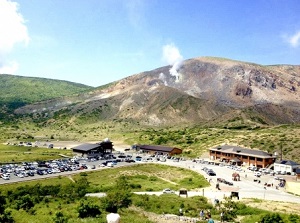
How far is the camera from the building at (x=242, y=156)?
3969 inches

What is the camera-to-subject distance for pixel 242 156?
108 m

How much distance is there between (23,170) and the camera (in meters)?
82.4

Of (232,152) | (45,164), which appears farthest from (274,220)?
(232,152)

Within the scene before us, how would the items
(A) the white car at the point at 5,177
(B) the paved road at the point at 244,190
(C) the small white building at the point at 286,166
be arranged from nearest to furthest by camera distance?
(B) the paved road at the point at 244,190
(A) the white car at the point at 5,177
(C) the small white building at the point at 286,166

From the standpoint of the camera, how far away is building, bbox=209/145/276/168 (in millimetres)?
100800

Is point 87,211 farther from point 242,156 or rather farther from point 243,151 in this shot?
point 243,151

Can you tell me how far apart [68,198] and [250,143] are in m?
91.9

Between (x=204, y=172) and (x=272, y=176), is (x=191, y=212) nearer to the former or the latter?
(x=204, y=172)

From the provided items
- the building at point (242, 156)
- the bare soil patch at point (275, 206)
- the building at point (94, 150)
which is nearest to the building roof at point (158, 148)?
the building at point (242, 156)

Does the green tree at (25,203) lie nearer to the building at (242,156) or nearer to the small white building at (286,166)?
the small white building at (286,166)

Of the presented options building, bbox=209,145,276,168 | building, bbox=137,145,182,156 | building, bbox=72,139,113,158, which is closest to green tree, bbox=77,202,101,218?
building, bbox=209,145,276,168

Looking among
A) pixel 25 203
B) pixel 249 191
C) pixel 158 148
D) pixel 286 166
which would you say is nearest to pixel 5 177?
pixel 25 203

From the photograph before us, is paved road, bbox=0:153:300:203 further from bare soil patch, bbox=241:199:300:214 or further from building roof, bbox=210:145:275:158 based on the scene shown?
building roof, bbox=210:145:275:158

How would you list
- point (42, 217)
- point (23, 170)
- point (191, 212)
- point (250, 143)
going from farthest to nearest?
point (250, 143) → point (23, 170) → point (191, 212) → point (42, 217)
